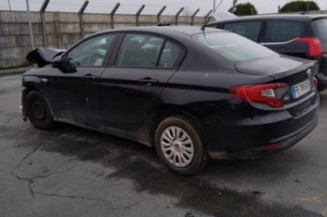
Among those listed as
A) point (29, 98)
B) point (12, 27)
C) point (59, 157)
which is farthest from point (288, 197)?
point (12, 27)

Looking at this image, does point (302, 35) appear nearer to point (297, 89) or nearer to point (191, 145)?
point (297, 89)

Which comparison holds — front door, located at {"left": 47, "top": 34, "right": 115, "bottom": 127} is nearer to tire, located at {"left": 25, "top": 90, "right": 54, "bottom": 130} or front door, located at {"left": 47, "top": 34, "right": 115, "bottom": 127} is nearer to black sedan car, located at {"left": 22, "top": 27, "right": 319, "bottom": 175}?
black sedan car, located at {"left": 22, "top": 27, "right": 319, "bottom": 175}

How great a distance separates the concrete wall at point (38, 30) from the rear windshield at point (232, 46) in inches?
466

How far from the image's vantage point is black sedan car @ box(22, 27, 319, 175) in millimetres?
3342

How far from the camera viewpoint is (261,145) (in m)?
3.36

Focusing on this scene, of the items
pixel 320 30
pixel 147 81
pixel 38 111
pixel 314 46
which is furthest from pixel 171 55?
pixel 320 30

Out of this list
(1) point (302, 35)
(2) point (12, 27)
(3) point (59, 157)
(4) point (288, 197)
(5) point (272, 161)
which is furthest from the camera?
(2) point (12, 27)

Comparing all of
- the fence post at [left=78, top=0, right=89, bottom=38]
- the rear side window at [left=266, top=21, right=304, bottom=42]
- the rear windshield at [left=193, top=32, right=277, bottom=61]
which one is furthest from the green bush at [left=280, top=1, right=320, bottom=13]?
the rear windshield at [left=193, top=32, right=277, bottom=61]

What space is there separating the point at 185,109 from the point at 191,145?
38 centimetres

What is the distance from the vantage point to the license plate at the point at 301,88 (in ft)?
11.7

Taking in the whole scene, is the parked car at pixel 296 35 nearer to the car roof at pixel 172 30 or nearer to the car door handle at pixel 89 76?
the car roof at pixel 172 30

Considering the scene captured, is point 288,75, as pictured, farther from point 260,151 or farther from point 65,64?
point 65,64

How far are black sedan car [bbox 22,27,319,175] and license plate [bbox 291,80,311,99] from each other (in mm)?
10

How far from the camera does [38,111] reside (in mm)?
5621
